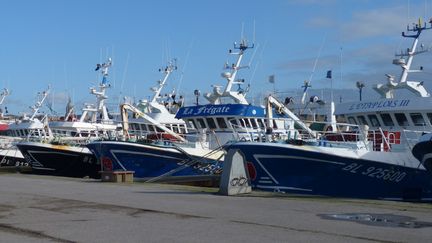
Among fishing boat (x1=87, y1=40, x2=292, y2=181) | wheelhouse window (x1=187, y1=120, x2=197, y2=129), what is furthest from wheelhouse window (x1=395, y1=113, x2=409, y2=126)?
wheelhouse window (x1=187, y1=120, x2=197, y2=129)

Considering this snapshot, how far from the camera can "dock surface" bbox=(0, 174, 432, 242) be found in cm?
820

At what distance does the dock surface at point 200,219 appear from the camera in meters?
8.20

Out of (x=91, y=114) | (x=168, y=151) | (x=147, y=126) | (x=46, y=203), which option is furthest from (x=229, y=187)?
(x=91, y=114)

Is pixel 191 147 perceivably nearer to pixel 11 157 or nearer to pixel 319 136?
pixel 319 136

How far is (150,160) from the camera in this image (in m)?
23.1

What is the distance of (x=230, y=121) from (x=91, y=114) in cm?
1690

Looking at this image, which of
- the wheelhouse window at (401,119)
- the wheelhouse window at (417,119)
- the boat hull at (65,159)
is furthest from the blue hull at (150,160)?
the wheelhouse window at (417,119)

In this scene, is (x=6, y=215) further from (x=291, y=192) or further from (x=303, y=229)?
(x=291, y=192)

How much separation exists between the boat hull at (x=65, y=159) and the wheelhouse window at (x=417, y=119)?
15.4 m

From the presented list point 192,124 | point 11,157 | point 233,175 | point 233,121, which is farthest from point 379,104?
point 11,157

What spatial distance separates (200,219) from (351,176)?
25.3 feet

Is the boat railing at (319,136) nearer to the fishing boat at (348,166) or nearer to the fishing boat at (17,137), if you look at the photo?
the fishing boat at (348,166)

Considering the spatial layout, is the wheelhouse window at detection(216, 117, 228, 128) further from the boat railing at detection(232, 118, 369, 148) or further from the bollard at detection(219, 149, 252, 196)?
the bollard at detection(219, 149, 252, 196)

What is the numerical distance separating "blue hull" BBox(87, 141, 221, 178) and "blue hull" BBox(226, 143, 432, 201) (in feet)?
20.0
